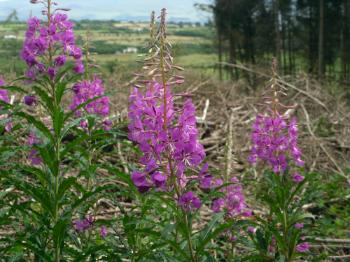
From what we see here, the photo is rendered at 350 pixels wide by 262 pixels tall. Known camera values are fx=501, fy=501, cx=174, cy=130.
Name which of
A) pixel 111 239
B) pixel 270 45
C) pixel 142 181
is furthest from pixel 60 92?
pixel 270 45

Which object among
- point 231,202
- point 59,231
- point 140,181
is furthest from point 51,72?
point 231,202

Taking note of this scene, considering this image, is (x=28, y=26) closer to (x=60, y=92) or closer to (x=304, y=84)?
(x=60, y=92)

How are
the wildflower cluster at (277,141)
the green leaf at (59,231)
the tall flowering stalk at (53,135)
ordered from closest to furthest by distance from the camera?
1. the green leaf at (59,231)
2. the tall flowering stalk at (53,135)
3. the wildflower cluster at (277,141)

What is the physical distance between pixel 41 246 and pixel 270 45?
1387 inches

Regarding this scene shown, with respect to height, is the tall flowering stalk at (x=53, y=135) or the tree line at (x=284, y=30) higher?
the tree line at (x=284, y=30)

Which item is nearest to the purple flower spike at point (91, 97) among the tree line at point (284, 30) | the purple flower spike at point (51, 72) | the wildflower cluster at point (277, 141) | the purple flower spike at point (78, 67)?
the purple flower spike at point (78, 67)

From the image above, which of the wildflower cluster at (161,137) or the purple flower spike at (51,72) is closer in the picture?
the wildflower cluster at (161,137)

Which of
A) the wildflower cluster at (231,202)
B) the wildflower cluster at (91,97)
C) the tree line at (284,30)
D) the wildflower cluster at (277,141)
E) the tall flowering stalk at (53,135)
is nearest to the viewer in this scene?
the tall flowering stalk at (53,135)

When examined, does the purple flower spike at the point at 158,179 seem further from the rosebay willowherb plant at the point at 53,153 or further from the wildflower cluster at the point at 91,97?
the wildflower cluster at the point at 91,97

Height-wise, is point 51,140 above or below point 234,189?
above

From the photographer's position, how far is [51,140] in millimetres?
3059

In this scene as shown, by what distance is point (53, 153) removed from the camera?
9.90 ft

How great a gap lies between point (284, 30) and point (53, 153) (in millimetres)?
37540

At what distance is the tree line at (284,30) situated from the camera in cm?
3108
